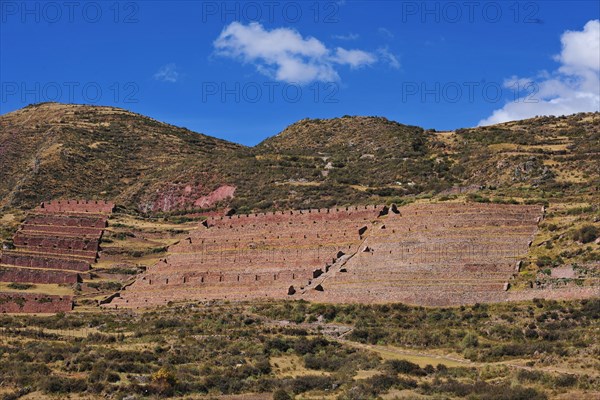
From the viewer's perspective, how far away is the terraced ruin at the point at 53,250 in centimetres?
6288

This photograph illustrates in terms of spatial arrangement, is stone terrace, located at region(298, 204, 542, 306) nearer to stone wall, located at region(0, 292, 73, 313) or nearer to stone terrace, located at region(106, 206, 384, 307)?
stone terrace, located at region(106, 206, 384, 307)

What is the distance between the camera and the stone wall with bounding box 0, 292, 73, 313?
61938 mm

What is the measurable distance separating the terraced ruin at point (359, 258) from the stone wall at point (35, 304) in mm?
3369

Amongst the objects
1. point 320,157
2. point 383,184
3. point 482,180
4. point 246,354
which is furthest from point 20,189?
point 246,354

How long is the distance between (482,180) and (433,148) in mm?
19868

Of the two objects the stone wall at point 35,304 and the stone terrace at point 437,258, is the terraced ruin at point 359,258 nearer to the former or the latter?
the stone terrace at point 437,258

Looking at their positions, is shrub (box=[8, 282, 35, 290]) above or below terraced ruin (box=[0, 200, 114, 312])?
below

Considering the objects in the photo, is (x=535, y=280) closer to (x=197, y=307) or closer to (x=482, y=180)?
(x=197, y=307)

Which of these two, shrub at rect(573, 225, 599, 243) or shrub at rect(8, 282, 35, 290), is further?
shrub at rect(8, 282, 35, 290)

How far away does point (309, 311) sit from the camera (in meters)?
53.7

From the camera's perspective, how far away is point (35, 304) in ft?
205

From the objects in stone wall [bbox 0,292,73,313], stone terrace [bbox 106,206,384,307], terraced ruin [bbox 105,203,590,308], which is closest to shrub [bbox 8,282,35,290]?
stone wall [bbox 0,292,73,313]

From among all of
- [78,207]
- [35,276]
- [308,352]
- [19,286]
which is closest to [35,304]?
[19,286]

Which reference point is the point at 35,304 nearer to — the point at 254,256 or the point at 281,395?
the point at 254,256
